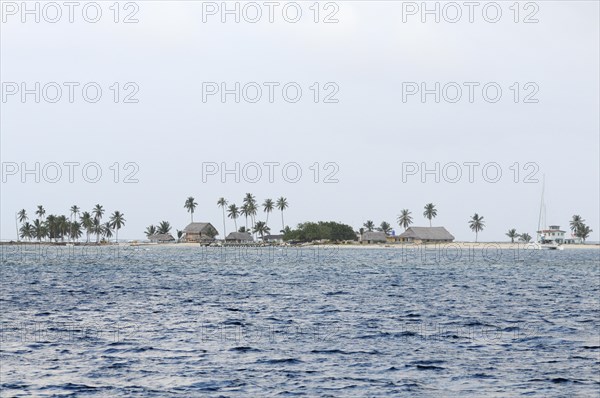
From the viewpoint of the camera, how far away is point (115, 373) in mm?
29672

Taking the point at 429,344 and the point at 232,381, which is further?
the point at 429,344

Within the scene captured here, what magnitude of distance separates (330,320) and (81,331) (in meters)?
15.2

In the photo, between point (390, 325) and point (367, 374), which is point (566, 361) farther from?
point (390, 325)

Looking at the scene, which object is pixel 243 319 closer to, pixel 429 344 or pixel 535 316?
pixel 429 344

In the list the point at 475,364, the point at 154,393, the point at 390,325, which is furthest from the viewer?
the point at 390,325

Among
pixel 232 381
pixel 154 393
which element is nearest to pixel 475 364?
pixel 232 381

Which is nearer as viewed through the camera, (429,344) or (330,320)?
(429,344)

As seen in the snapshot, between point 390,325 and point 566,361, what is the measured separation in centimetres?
1402

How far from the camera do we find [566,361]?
108 ft

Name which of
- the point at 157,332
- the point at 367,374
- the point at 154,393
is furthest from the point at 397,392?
the point at 157,332

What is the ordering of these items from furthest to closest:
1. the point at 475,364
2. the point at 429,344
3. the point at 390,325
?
the point at 390,325, the point at 429,344, the point at 475,364

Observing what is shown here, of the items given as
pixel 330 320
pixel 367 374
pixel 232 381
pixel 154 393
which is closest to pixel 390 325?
pixel 330 320

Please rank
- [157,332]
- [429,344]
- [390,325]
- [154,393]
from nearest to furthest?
1. [154,393]
2. [429,344]
3. [157,332]
4. [390,325]

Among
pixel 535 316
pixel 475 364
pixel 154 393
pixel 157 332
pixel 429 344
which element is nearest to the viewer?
pixel 154 393
